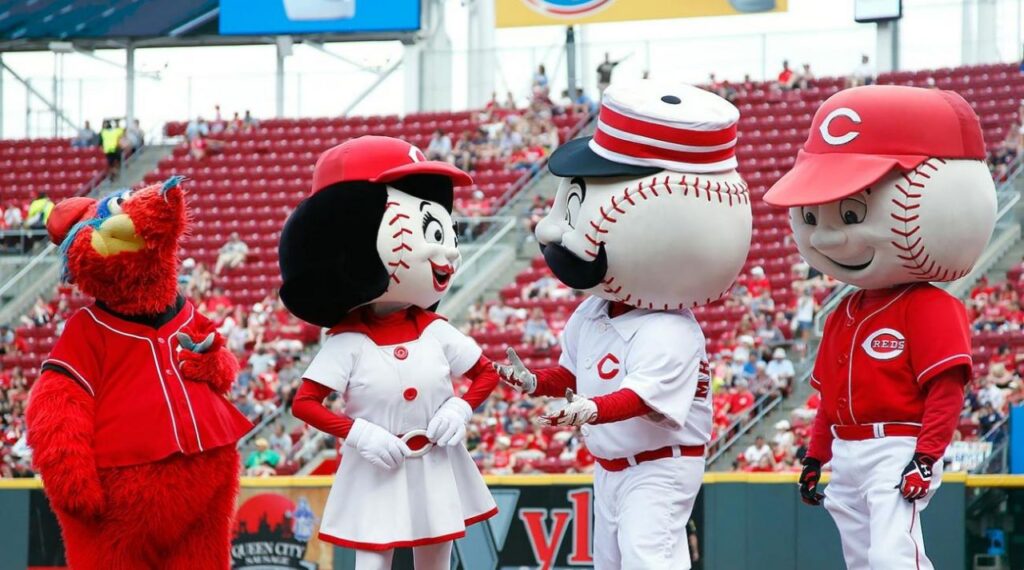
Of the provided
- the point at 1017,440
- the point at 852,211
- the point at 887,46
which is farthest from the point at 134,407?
the point at 887,46

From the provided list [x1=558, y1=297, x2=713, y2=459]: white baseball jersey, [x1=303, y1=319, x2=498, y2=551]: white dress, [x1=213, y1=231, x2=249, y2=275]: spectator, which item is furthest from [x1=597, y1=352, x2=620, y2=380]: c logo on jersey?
[x1=213, y1=231, x2=249, y2=275]: spectator

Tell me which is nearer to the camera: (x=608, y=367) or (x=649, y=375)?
(x=649, y=375)

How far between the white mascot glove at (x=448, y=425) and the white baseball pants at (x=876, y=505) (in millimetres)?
1390

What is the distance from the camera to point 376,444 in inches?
217

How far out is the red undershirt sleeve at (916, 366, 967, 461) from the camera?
530 centimetres

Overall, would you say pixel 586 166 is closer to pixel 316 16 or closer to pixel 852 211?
pixel 852 211

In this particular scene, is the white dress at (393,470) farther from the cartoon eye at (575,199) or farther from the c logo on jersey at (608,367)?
Result: the cartoon eye at (575,199)

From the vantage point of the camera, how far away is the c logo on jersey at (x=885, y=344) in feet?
18.1

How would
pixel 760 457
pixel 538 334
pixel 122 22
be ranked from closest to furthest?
pixel 760 457, pixel 538 334, pixel 122 22

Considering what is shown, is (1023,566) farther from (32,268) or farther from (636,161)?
(32,268)

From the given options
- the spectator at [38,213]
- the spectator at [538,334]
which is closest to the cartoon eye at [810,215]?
the spectator at [538,334]

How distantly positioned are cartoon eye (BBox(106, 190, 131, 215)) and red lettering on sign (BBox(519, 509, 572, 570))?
282 centimetres

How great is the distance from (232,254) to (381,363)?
12.2 m

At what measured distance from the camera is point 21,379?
15641 millimetres
